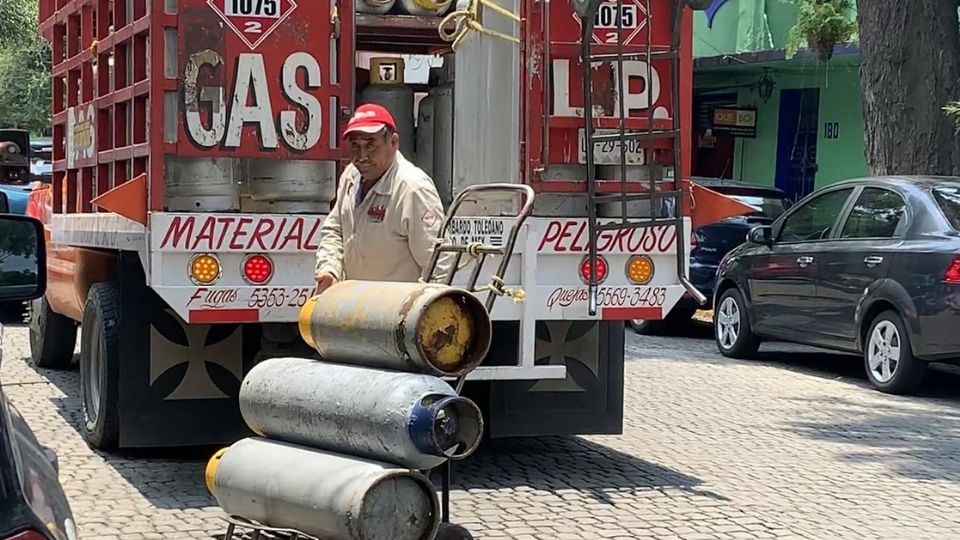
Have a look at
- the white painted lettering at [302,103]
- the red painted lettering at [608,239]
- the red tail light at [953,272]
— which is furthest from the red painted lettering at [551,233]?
the red tail light at [953,272]

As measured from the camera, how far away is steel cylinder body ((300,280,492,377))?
5.38 meters

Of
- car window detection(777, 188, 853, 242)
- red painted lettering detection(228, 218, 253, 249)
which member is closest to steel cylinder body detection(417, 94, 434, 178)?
red painted lettering detection(228, 218, 253, 249)

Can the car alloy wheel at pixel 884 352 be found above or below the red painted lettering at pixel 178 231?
below

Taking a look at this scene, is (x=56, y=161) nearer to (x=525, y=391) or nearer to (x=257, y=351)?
(x=257, y=351)

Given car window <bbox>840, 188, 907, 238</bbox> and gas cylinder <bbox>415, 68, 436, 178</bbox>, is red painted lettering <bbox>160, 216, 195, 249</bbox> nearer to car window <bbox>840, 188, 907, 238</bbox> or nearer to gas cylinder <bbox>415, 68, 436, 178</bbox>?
gas cylinder <bbox>415, 68, 436, 178</bbox>

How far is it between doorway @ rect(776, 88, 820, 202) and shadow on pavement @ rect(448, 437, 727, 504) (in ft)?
48.6

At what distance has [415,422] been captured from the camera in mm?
5145

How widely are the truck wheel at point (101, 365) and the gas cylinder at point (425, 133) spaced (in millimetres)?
1870

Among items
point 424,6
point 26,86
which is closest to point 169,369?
point 424,6

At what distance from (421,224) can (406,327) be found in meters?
1.09

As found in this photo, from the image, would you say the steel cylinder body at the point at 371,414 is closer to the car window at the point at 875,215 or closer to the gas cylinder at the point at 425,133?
the gas cylinder at the point at 425,133

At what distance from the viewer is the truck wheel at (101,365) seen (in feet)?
24.6

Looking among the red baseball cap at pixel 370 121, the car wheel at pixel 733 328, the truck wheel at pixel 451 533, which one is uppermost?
the red baseball cap at pixel 370 121

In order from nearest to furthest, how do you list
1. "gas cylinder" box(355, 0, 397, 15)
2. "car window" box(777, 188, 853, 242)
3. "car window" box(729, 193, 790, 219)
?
"gas cylinder" box(355, 0, 397, 15) → "car window" box(777, 188, 853, 242) → "car window" box(729, 193, 790, 219)
